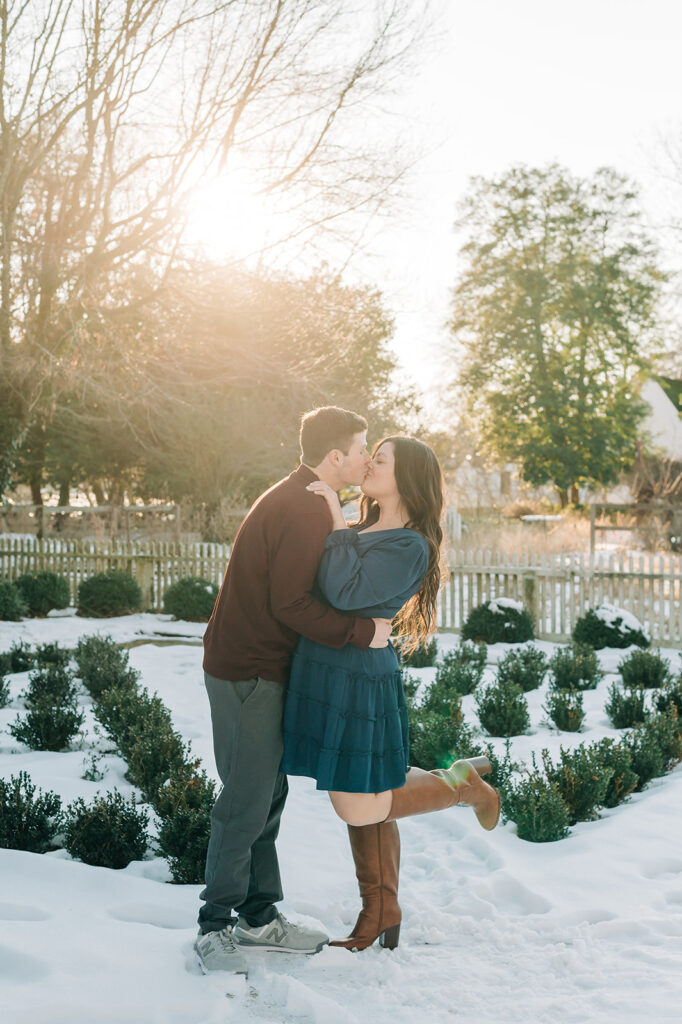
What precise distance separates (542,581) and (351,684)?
28.9 ft

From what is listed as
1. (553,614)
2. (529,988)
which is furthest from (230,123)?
(529,988)

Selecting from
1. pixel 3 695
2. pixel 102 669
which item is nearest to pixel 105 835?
pixel 3 695

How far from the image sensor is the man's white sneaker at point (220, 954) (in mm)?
2877

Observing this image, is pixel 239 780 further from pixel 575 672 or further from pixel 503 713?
pixel 575 672

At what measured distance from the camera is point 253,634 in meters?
2.96

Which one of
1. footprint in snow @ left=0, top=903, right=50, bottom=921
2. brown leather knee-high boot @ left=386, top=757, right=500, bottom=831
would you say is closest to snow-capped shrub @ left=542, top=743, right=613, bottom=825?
brown leather knee-high boot @ left=386, top=757, right=500, bottom=831

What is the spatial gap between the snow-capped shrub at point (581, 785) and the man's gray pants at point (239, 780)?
2.24 meters

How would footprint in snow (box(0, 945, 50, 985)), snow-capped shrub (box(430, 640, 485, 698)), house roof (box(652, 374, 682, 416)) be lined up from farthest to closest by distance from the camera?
house roof (box(652, 374, 682, 416)) < snow-capped shrub (box(430, 640, 485, 698)) < footprint in snow (box(0, 945, 50, 985))

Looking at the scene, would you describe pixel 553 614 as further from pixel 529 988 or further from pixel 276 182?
pixel 529 988

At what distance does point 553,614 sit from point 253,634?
865cm

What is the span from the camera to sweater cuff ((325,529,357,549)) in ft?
9.64

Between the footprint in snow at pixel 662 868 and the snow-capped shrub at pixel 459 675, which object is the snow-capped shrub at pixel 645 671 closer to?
the snow-capped shrub at pixel 459 675

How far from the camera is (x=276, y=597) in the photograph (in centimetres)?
287

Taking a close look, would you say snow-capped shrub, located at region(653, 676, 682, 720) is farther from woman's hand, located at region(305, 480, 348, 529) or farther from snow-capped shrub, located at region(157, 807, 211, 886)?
woman's hand, located at region(305, 480, 348, 529)
